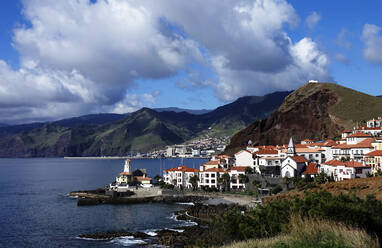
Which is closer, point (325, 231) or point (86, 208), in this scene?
point (325, 231)

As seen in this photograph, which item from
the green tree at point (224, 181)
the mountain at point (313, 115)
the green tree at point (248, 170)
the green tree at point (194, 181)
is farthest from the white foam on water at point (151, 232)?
the mountain at point (313, 115)

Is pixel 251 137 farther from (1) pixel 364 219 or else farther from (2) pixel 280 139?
(1) pixel 364 219

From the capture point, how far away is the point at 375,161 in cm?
6844

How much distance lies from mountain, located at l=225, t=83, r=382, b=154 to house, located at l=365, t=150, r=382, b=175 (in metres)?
75.8

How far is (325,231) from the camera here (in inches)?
696

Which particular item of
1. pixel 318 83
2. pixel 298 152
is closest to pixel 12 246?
pixel 298 152

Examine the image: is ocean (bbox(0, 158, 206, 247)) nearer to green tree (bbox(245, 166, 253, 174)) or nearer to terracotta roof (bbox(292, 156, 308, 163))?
green tree (bbox(245, 166, 253, 174))

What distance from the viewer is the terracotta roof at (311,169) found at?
79.6 metres

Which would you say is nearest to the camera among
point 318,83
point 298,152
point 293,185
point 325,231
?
point 325,231

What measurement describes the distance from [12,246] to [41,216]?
20899mm

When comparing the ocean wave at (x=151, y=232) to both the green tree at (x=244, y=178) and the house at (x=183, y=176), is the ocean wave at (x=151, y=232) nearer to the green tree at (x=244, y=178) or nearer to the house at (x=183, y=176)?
the green tree at (x=244, y=178)

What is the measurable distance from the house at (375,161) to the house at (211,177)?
34.6 m

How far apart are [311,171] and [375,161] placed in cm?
1454

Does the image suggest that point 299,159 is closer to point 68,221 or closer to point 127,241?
point 127,241
